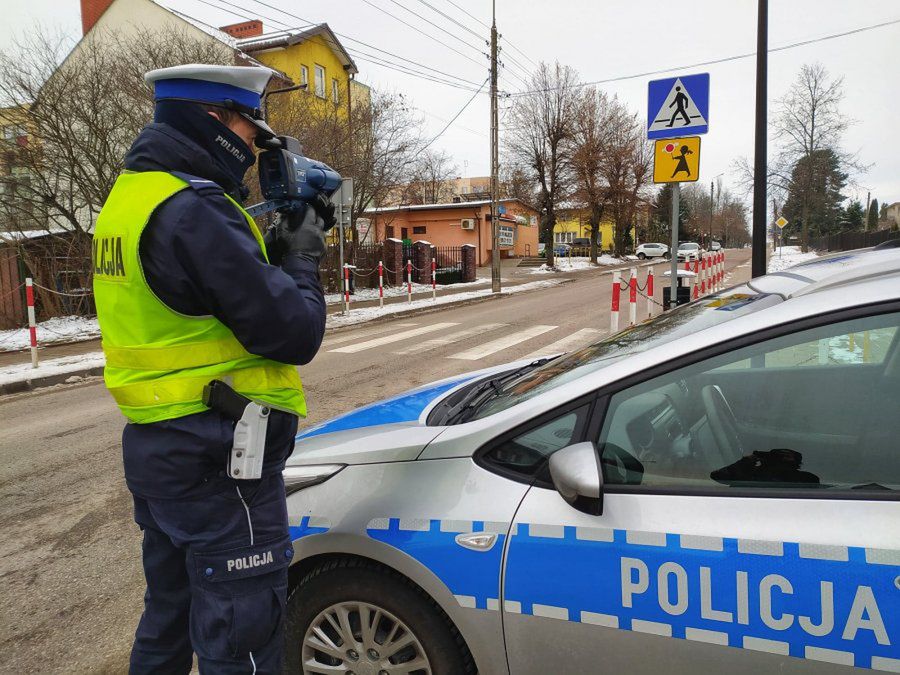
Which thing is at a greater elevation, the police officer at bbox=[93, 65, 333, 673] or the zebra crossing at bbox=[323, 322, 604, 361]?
the police officer at bbox=[93, 65, 333, 673]

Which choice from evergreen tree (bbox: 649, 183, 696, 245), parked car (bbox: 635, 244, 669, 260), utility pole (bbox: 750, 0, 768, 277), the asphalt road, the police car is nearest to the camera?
the police car

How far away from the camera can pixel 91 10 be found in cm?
2553

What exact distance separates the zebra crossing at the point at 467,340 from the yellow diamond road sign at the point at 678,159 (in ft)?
9.68

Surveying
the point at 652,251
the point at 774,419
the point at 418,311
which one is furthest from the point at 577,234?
the point at 774,419

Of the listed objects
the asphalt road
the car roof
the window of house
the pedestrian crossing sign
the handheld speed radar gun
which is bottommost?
the asphalt road

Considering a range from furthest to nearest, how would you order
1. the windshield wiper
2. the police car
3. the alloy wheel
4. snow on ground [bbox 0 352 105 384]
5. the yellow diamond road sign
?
snow on ground [bbox 0 352 105 384]
the yellow diamond road sign
the windshield wiper
the alloy wheel
the police car

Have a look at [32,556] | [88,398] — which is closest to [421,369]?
[88,398]

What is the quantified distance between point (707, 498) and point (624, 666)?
48cm

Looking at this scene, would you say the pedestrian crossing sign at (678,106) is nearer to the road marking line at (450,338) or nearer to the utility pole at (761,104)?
the utility pole at (761,104)

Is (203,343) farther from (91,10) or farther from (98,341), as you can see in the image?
(91,10)

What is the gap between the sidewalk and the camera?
8547 millimetres

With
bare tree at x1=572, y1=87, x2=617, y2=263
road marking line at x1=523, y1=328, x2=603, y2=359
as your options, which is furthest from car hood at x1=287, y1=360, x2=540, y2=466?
bare tree at x1=572, y1=87, x2=617, y2=263

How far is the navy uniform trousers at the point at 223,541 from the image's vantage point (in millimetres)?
1558

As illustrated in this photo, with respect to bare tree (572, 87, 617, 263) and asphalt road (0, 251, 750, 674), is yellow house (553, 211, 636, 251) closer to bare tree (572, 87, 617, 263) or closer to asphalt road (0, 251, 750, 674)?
bare tree (572, 87, 617, 263)
